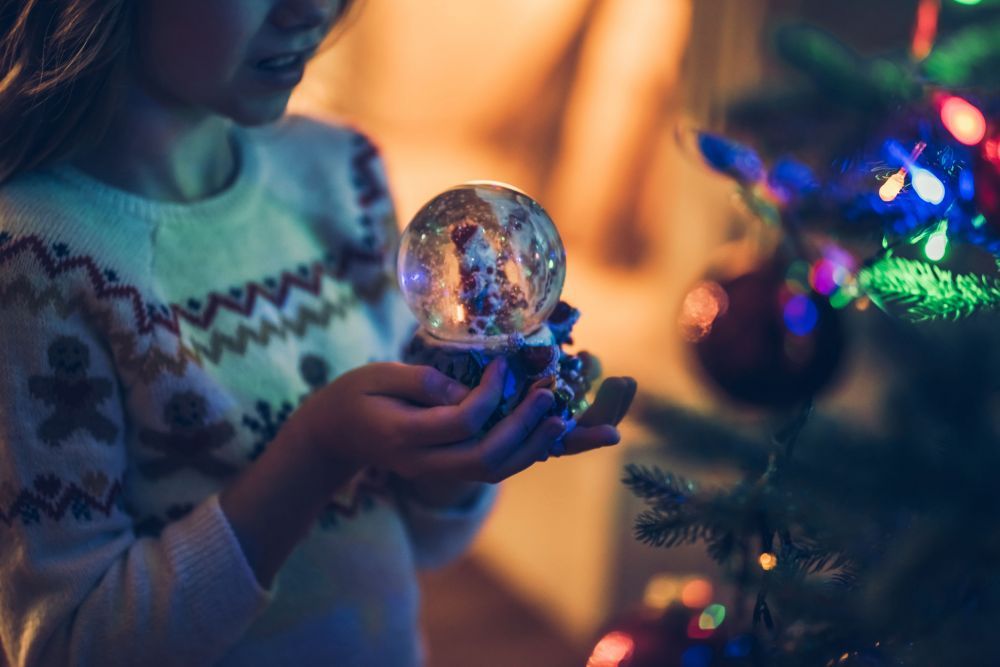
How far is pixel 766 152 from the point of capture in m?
0.96

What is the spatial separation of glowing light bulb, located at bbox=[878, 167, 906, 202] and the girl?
0.23m

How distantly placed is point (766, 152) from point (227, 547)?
25.7 inches

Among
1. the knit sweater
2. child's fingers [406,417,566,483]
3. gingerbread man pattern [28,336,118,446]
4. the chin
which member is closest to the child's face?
the chin

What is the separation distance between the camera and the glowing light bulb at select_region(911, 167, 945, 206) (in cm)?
56

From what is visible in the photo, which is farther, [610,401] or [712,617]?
[712,617]

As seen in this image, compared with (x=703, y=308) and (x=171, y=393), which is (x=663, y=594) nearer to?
(x=703, y=308)

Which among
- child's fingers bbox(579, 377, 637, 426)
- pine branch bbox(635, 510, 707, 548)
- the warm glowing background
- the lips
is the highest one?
the lips

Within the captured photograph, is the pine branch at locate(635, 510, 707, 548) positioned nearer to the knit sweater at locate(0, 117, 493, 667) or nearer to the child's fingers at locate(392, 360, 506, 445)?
the child's fingers at locate(392, 360, 506, 445)

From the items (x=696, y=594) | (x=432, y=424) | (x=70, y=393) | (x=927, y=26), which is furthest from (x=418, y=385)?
(x=927, y=26)

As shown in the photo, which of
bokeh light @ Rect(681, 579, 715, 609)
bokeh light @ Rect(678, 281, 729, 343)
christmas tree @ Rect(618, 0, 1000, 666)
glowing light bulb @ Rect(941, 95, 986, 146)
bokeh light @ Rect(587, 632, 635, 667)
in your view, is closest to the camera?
christmas tree @ Rect(618, 0, 1000, 666)

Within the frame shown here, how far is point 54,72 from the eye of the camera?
2.28ft

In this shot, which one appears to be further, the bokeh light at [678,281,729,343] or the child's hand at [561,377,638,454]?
the bokeh light at [678,281,729,343]

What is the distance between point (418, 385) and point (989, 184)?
381 mm

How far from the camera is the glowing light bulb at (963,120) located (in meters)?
0.62
